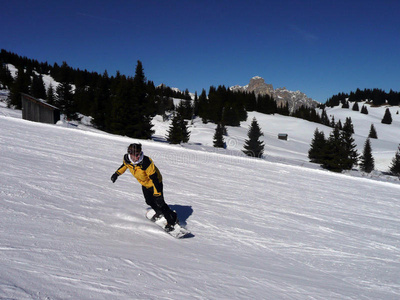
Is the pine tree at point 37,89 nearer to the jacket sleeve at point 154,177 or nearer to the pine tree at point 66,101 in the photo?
the pine tree at point 66,101

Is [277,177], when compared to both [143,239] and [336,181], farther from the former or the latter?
[143,239]

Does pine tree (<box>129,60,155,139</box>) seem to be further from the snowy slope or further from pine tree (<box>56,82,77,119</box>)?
the snowy slope

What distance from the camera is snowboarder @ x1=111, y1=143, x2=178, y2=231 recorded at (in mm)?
4816

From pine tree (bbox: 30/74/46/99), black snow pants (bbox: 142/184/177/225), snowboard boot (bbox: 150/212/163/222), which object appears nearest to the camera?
black snow pants (bbox: 142/184/177/225)

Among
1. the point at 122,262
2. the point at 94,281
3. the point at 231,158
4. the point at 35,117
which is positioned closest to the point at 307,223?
the point at 122,262

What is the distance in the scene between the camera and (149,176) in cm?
493

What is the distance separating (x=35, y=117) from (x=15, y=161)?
85.9 feet

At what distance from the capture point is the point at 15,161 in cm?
830

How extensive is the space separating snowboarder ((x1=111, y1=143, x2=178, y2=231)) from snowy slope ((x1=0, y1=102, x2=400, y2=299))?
0.38m

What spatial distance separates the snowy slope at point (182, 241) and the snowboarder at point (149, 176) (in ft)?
1.26

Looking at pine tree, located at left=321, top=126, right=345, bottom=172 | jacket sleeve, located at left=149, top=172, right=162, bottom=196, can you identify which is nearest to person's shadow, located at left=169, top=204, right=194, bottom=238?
jacket sleeve, located at left=149, top=172, right=162, bottom=196

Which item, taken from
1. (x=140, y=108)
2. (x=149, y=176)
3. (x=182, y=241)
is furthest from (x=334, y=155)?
(x=149, y=176)

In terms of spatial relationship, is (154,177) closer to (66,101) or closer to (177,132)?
(177,132)

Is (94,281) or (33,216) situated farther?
(33,216)
